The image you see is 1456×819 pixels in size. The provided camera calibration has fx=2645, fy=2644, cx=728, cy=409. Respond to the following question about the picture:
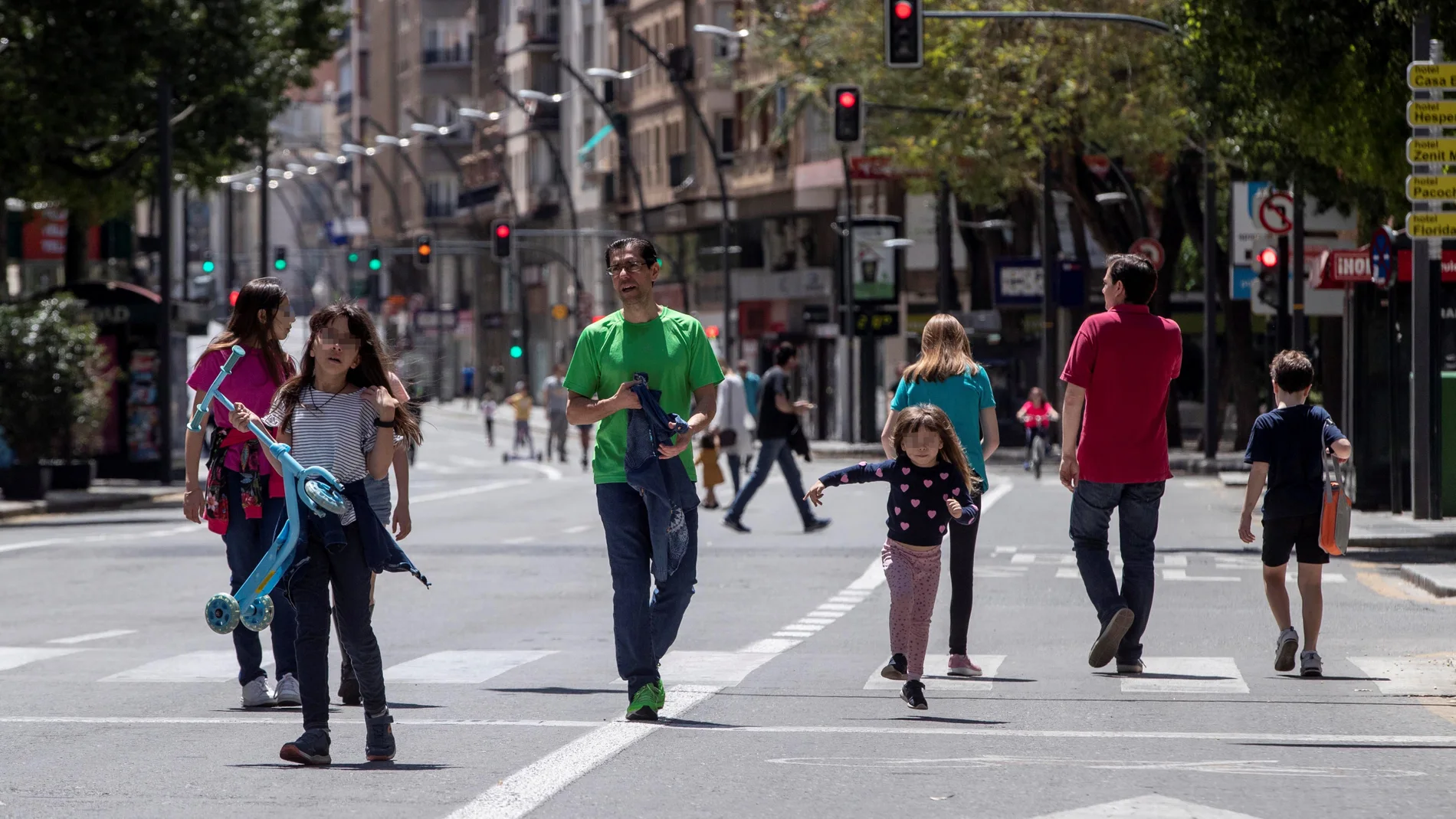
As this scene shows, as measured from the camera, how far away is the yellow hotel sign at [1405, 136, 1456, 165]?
2016 cm

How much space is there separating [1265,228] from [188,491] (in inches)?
917

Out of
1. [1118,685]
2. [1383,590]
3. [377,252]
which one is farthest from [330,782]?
[377,252]

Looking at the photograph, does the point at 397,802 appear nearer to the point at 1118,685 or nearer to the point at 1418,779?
the point at 1418,779

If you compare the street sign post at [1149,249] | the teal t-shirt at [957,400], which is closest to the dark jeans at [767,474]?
the street sign post at [1149,249]

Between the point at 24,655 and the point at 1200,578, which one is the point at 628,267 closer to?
the point at 24,655

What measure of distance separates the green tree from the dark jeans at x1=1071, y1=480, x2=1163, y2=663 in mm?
26743

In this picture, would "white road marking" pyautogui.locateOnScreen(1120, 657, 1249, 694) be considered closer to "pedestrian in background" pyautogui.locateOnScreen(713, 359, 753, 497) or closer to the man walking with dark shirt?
the man walking with dark shirt

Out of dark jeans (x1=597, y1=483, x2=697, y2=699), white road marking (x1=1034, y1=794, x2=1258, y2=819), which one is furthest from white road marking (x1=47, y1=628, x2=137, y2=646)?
white road marking (x1=1034, y1=794, x2=1258, y2=819)

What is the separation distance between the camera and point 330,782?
8.33 meters

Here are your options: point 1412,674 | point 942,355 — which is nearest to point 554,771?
point 942,355

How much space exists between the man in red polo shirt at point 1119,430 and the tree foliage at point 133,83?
26.7 m

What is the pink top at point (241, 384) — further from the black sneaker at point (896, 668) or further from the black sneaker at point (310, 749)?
the black sneaker at point (896, 668)

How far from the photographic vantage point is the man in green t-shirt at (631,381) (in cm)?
975

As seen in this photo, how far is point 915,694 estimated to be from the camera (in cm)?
1044
